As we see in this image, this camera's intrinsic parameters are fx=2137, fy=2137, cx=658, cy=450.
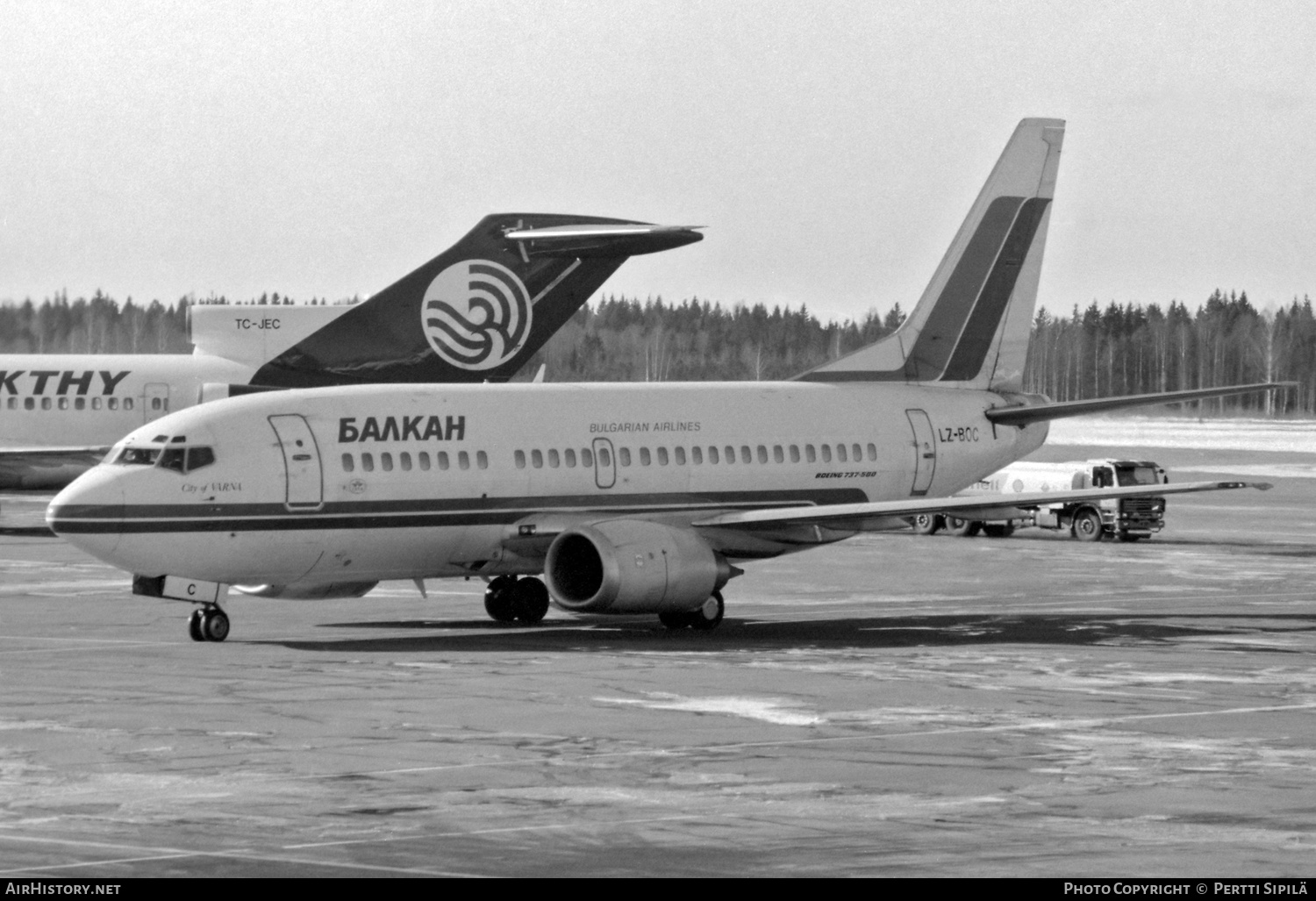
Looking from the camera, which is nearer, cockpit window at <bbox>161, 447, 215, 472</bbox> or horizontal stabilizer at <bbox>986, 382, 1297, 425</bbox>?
cockpit window at <bbox>161, 447, 215, 472</bbox>

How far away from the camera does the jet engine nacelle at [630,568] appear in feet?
108

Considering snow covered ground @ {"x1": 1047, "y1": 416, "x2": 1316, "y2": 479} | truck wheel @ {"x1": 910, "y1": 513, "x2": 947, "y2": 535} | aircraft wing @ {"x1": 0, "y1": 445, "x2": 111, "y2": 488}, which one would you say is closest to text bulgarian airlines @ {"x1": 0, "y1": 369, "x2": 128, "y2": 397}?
aircraft wing @ {"x1": 0, "y1": 445, "x2": 111, "y2": 488}

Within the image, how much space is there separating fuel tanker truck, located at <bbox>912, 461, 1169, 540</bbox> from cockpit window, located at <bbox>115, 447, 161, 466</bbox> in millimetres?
28408

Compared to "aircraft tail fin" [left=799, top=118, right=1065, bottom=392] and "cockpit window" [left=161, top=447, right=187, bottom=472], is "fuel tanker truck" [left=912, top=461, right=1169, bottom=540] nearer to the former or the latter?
"aircraft tail fin" [left=799, top=118, right=1065, bottom=392]

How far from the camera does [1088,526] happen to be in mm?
58281

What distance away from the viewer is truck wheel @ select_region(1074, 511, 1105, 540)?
5794 cm

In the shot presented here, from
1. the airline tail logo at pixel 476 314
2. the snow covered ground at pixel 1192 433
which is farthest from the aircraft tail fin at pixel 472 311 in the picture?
the snow covered ground at pixel 1192 433

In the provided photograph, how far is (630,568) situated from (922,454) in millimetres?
9145

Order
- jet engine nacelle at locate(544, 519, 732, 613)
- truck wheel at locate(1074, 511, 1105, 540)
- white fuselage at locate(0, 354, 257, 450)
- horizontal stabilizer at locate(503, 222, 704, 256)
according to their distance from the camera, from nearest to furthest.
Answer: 1. jet engine nacelle at locate(544, 519, 732, 613)
2. horizontal stabilizer at locate(503, 222, 704, 256)
3. truck wheel at locate(1074, 511, 1105, 540)
4. white fuselage at locate(0, 354, 257, 450)

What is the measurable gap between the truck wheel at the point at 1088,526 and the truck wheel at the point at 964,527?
2.73m

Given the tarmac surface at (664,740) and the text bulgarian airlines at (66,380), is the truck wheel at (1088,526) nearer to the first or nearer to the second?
the tarmac surface at (664,740)

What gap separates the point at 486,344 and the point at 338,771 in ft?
109

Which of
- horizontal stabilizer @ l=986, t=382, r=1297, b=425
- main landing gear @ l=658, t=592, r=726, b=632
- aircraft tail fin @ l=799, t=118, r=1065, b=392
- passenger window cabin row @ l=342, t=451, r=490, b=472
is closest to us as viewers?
passenger window cabin row @ l=342, t=451, r=490, b=472

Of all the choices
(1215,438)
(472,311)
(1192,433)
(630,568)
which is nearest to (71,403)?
(472,311)
